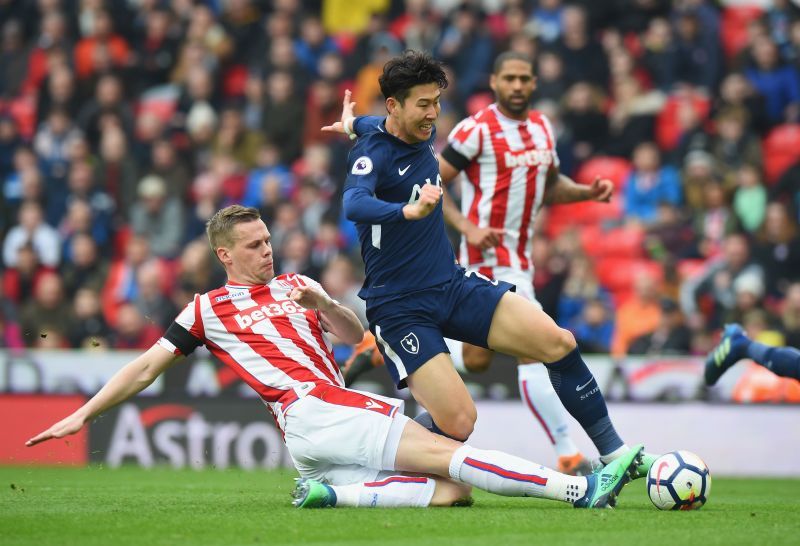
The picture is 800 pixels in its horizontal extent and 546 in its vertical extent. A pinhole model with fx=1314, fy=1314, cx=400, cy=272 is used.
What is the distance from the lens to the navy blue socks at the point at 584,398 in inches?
284

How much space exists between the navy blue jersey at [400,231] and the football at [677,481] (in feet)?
5.04

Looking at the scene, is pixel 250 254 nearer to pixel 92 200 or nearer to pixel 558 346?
pixel 558 346

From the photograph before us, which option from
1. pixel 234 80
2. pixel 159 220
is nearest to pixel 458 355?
pixel 159 220

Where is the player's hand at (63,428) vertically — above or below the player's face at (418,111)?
below

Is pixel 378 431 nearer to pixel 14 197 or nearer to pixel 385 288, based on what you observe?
pixel 385 288

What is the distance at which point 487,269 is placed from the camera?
29.3 ft

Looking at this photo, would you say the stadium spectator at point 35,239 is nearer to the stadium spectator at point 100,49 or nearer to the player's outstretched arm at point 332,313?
the stadium spectator at point 100,49

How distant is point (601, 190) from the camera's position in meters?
8.75

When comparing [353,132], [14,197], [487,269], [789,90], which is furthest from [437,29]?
[353,132]

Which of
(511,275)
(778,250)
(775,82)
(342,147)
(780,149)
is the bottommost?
(511,275)

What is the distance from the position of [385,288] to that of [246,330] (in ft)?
2.61

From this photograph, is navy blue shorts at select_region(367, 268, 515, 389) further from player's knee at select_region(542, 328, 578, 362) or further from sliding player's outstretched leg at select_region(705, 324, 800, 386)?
sliding player's outstretched leg at select_region(705, 324, 800, 386)

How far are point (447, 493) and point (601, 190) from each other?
2.77m

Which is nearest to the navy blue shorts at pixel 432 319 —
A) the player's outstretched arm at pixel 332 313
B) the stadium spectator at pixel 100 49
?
the player's outstretched arm at pixel 332 313
